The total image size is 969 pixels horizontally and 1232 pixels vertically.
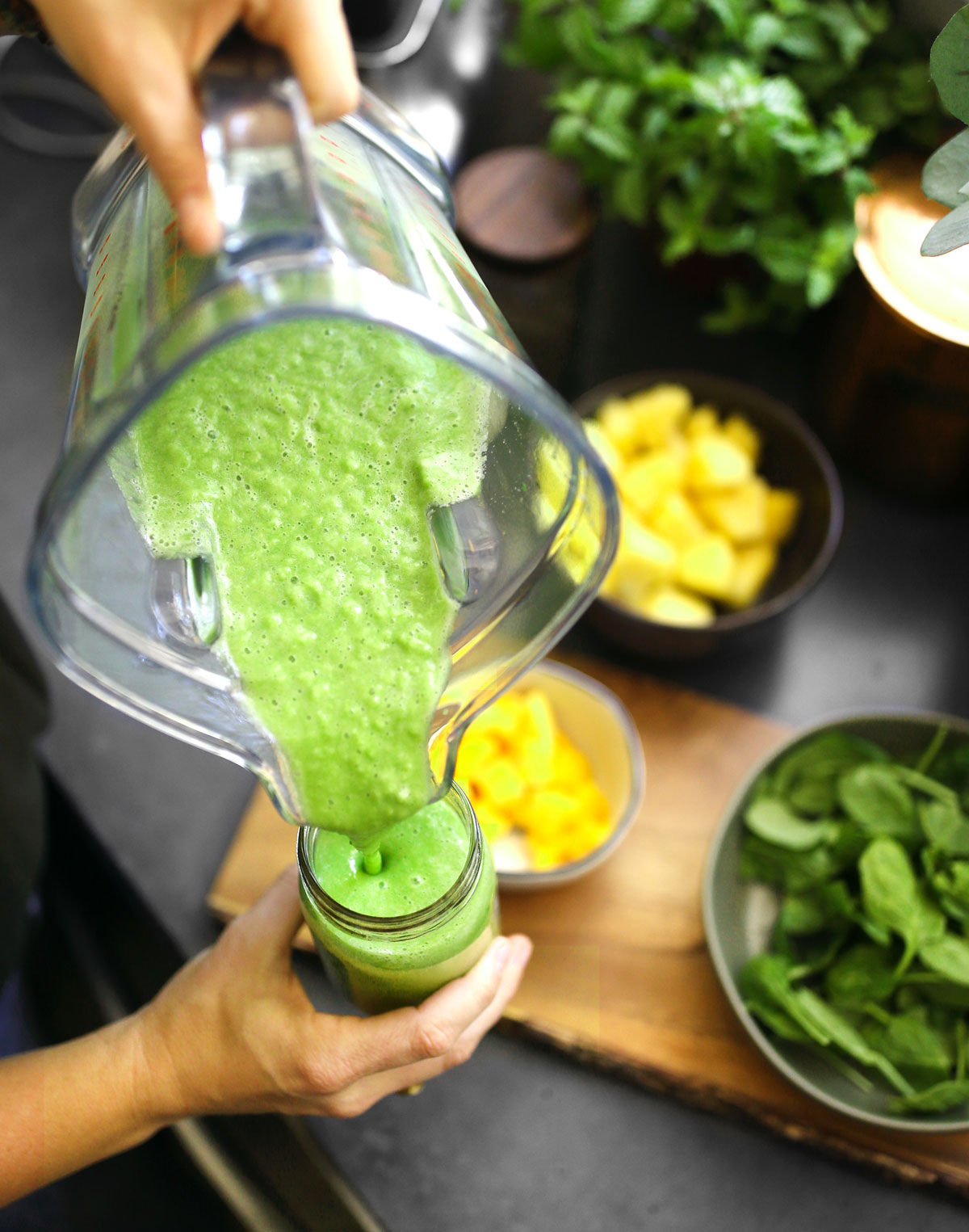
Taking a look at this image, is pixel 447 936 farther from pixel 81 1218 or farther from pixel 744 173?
pixel 744 173

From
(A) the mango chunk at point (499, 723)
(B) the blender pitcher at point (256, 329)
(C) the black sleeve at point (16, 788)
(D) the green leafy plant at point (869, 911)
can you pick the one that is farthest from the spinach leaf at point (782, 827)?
(C) the black sleeve at point (16, 788)

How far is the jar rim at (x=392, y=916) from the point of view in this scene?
635mm

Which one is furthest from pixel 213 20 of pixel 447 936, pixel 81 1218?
pixel 81 1218

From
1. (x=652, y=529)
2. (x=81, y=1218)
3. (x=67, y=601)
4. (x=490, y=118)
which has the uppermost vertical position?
(x=67, y=601)

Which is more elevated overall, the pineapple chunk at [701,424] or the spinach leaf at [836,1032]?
the pineapple chunk at [701,424]

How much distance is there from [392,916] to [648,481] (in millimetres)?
515

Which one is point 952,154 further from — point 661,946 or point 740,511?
point 661,946

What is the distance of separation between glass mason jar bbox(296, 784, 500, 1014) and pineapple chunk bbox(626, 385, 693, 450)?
1.58 feet

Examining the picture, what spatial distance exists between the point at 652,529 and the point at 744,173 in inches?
13.3

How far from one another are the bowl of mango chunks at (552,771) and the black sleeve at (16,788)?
0.35 meters

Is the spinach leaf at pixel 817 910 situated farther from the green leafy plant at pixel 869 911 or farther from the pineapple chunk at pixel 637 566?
the pineapple chunk at pixel 637 566

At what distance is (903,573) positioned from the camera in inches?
42.1

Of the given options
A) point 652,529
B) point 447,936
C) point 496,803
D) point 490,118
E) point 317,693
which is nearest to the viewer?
point 317,693

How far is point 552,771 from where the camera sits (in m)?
0.93
